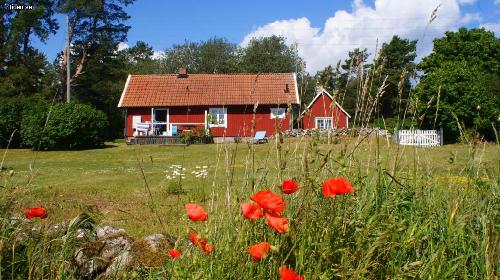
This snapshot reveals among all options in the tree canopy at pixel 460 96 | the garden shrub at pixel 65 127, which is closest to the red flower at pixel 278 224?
the tree canopy at pixel 460 96

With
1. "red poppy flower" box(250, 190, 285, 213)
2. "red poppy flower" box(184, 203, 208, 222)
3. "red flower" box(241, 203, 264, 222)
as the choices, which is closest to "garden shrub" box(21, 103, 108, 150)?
"red poppy flower" box(184, 203, 208, 222)

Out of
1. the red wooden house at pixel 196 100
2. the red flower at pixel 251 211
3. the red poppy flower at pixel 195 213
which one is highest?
the red wooden house at pixel 196 100

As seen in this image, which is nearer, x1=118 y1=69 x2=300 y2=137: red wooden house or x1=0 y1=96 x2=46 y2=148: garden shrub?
x1=0 y1=96 x2=46 y2=148: garden shrub

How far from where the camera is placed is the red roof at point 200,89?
3216 centimetres

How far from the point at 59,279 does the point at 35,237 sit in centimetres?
41

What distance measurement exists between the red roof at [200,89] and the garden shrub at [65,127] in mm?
7650

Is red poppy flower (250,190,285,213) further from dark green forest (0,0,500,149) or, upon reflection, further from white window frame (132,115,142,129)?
white window frame (132,115,142,129)

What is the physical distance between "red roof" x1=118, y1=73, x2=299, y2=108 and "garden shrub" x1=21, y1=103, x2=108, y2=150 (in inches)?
301

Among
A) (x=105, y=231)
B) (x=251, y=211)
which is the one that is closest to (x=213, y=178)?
(x=105, y=231)

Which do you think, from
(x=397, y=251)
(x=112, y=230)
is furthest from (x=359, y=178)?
(x=112, y=230)

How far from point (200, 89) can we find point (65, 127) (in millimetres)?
11673

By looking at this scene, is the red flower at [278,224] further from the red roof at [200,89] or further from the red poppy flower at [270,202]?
the red roof at [200,89]

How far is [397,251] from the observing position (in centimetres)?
225

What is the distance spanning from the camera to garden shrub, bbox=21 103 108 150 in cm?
2331
